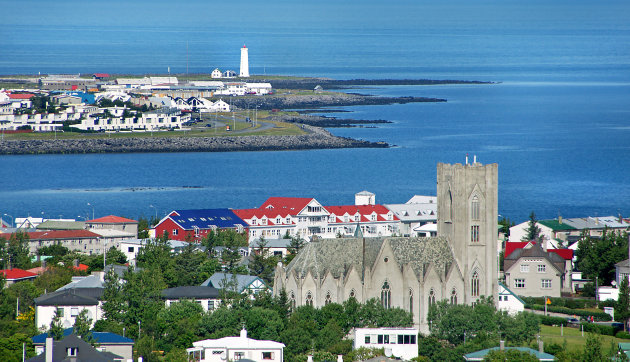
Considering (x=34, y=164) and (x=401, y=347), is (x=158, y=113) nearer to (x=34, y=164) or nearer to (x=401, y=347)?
(x=34, y=164)

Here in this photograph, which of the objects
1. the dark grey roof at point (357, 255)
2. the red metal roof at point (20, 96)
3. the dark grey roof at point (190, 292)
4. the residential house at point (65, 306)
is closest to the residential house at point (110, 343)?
the residential house at point (65, 306)

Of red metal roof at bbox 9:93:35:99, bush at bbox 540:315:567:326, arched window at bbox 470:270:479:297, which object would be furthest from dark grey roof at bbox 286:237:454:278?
red metal roof at bbox 9:93:35:99

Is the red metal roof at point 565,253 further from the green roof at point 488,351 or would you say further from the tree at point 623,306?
the green roof at point 488,351

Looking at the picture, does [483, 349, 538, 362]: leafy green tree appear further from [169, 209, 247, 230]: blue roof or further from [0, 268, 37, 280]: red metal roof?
[169, 209, 247, 230]: blue roof

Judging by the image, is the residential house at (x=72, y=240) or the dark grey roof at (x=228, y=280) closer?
the dark grey roof at (x=228, y=280)

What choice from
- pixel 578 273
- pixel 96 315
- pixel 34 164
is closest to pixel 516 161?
pixel 34 164
